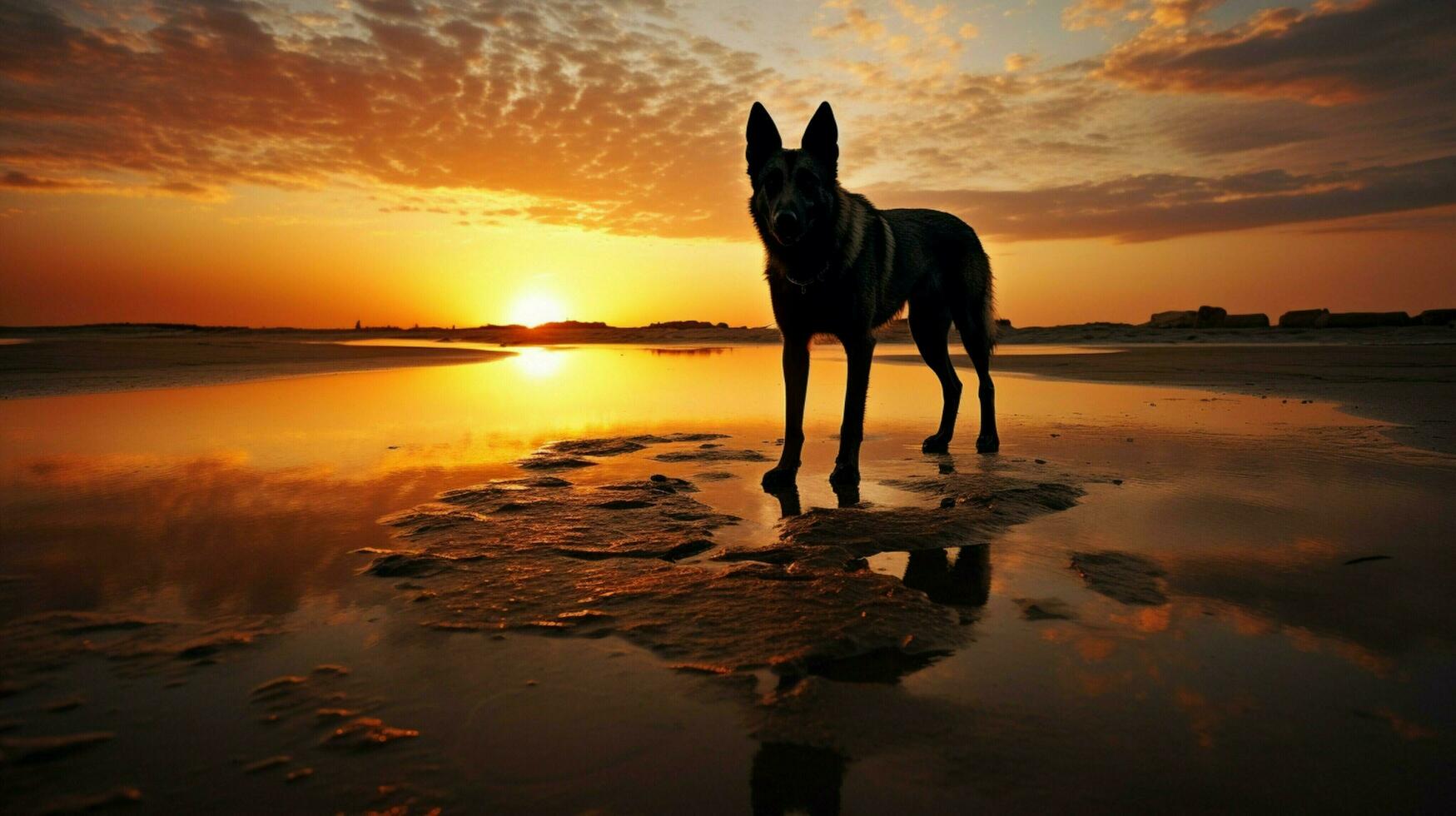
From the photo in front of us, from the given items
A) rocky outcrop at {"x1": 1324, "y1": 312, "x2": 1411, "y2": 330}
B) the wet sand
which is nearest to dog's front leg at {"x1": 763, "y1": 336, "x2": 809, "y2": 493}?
the wet sand

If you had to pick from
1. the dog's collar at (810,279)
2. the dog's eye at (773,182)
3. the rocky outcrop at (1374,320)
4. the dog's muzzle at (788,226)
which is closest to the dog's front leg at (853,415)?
the dog's collar at (810,279)

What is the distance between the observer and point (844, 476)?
184 inches

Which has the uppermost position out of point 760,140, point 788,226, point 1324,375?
point 760,140

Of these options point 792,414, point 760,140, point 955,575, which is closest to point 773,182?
point 760,140

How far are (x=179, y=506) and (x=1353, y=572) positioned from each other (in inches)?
217

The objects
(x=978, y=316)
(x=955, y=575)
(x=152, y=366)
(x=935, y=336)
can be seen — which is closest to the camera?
(x=955, y=575)

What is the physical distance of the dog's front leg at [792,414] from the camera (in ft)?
15.1

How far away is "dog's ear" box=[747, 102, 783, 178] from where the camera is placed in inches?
187

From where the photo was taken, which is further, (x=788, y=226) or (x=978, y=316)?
(x=978, y=316)

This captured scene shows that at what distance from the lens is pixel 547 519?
3.61m

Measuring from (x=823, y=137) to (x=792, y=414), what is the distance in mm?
1913

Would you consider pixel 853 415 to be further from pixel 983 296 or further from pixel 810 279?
pixel 983 296

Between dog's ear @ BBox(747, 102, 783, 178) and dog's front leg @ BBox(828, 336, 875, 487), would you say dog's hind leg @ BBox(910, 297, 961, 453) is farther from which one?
dog's ear @ BBox(747, 102, 783, 178)

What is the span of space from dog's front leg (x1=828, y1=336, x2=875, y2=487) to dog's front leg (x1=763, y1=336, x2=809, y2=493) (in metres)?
0.29
